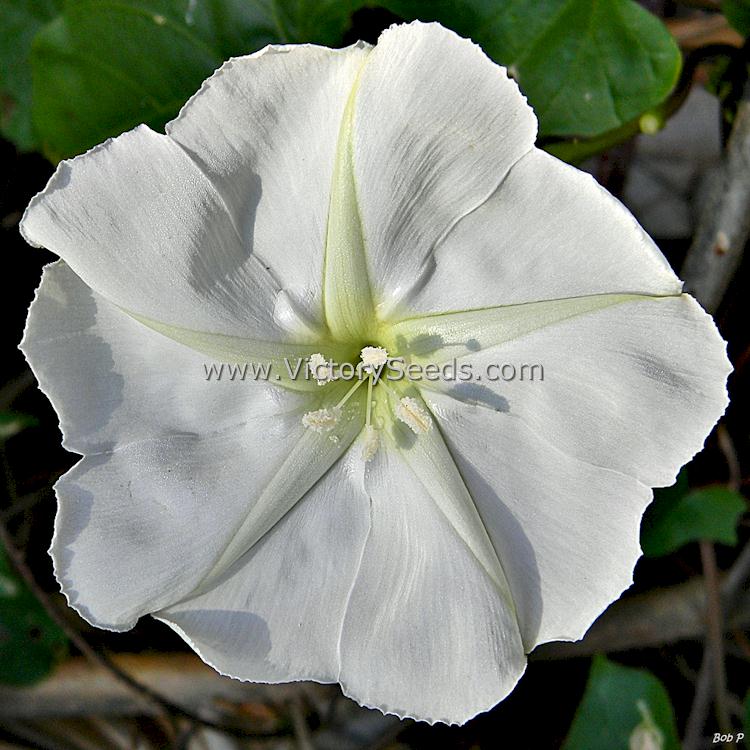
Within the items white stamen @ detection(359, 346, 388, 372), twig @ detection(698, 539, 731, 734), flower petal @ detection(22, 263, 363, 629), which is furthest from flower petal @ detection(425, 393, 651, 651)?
twig @ detection(698, 539, 731, 734)

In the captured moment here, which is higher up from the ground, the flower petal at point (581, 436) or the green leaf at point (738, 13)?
the green leaf at point (738, 13)

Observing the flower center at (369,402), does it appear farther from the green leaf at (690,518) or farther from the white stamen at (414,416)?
the green leaf at (690,518)

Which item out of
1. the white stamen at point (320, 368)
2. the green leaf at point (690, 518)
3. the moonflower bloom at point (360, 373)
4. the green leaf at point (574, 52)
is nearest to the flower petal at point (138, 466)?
the moonflower bloom at point (360, 373)

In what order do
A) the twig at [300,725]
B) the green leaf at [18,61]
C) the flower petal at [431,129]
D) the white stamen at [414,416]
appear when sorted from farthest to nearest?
the twig at [300,725]
the green leaf at [18,61]
the white stamen at [414,416]
the flower petal at [431,129]

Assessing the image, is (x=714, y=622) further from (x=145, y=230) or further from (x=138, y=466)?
(x=145, y=230)

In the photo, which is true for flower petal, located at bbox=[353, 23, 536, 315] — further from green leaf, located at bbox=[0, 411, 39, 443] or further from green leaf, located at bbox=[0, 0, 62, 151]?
green leaf, located at bbox=[0, 411, 39, 443]

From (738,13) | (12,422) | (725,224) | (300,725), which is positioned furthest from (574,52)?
(300,725)
